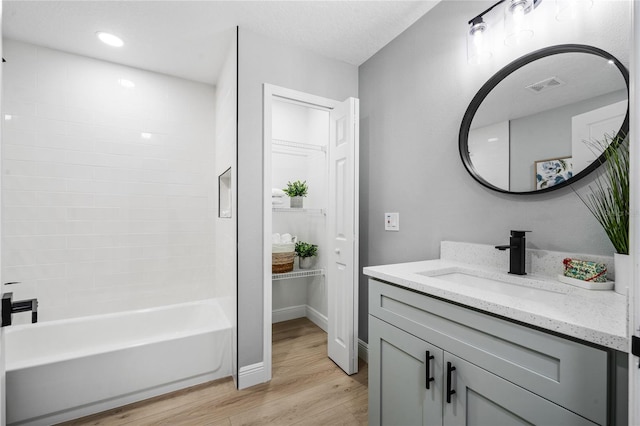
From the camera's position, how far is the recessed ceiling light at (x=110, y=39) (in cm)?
208

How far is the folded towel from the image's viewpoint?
107 centimetres

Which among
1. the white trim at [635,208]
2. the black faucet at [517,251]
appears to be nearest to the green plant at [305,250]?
the black faucet at [517,251]

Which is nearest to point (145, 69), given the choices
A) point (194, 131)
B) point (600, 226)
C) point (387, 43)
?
point (194, 131)

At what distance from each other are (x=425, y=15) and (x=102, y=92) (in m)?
2.62

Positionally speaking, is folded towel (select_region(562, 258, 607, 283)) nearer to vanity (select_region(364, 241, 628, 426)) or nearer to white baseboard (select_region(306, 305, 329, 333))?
vanity (select_region(364, 241, 628, 426))

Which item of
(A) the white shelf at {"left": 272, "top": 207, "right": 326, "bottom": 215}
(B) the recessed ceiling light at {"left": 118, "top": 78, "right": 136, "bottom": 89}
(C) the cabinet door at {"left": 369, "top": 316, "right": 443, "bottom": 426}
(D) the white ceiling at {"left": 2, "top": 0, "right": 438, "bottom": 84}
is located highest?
(D) the white ceiling at {"left": 2, "top": 0, "right": 438, "bottom": 84}

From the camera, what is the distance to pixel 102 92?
245 centimetres

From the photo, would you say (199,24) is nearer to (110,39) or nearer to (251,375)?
(110,39)

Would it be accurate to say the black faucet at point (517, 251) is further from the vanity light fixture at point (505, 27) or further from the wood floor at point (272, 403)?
the wood floor at point (272, 403)

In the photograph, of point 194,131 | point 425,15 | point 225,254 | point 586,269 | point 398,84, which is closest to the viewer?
point 586,269

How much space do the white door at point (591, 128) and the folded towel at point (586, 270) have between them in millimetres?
372

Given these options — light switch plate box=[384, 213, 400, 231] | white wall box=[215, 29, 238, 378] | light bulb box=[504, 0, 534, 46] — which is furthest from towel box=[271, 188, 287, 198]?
light bulb box=[504, 0, 534, 46]

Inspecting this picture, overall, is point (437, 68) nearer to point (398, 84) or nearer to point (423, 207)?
point (398, 84)

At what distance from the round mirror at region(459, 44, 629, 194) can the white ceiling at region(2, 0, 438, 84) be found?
812 millimetres
